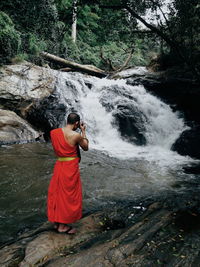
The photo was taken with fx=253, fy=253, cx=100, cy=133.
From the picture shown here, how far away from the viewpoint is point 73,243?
349 centimetres

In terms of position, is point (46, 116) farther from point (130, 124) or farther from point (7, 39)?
point (7, 39)

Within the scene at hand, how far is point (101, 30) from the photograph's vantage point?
24.0 feet

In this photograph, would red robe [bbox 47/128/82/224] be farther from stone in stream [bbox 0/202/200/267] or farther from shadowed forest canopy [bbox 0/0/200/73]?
shadowed forest canopy [bbox 0/0/200/73]

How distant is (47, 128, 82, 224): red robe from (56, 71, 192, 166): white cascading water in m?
6.83

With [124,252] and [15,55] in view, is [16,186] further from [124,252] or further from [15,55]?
[15,55]

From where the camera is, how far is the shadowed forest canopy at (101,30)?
5.79 metres

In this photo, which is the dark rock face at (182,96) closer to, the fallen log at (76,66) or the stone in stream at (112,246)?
the fallen log at (76,66)

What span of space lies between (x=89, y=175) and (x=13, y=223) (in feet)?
11.2

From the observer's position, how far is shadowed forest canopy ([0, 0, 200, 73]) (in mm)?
5789

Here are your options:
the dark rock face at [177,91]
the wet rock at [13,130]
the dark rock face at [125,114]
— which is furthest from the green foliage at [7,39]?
the dark rock face at [177,91]

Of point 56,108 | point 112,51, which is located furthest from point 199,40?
point 112,51

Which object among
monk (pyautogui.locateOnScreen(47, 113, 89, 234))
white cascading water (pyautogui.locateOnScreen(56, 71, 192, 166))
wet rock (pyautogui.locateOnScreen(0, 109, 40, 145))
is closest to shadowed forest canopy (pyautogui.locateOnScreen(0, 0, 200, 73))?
white cascading water (pyautogui.locateOnScreen(56, 71, 192, 166))

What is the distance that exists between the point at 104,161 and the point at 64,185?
5.96m

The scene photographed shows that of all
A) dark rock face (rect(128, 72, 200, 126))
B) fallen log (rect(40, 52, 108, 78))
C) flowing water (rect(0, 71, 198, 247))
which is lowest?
flowing water (rect(0, 71, 198, 247))
